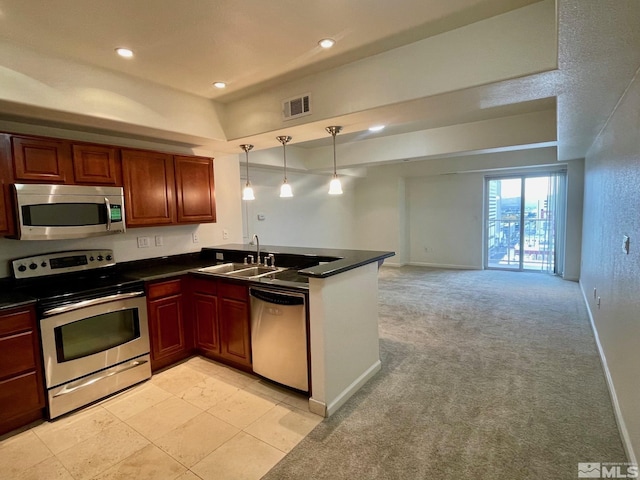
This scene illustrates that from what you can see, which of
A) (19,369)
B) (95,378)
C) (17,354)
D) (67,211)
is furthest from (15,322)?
(67,211)

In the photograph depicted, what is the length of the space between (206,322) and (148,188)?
57.5 inches

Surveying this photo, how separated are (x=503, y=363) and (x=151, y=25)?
387 cm

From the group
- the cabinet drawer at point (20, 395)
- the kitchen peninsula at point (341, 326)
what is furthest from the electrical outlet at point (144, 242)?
the kitchen peninsula at point (341, 326)

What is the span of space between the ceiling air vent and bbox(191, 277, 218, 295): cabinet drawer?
1697 millimetres

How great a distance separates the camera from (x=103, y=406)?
261cm

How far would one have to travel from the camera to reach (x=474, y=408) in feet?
7.95

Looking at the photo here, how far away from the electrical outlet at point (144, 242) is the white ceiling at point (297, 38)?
59.0 inches

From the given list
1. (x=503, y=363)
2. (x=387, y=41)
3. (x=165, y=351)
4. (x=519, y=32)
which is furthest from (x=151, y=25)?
(x=503, y=363)

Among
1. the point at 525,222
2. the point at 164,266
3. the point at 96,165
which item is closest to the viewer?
the point at 96,165

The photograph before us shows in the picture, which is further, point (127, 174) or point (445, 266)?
point (445, 266)

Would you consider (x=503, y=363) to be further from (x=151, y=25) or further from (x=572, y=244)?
(x=572, y=244)

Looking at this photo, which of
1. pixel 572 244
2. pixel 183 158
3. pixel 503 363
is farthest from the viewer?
pixel 572 244

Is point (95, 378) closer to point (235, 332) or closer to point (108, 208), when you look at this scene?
point (235, 332)

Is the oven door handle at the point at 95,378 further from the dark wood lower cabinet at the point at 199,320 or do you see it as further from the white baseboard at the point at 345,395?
the white baseboard at the point at 345,395
